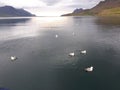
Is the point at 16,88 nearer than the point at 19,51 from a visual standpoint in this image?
Yes

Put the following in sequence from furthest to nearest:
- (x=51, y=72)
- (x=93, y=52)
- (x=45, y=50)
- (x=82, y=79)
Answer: (x=45, y=50), (x=93, y=52), (x=51, y=72), (x=82, y=79)

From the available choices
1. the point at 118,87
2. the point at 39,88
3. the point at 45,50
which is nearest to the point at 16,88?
the point at 39,88

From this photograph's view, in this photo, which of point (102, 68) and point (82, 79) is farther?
point (102, 68)

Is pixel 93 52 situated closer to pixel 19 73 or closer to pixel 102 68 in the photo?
pixel 102 68

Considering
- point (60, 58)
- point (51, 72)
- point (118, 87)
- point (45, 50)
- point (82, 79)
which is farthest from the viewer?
point (45, 50)

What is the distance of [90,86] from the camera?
33.8 metres

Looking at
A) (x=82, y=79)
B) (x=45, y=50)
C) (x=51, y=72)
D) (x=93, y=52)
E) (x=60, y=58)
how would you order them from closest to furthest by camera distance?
(x=82, y=79)
(x=51, y=72)
(x=60, y=58)
(x=93, y=52)
(x=45, y=50)

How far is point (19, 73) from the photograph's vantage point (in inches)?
1618

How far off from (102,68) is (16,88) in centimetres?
1905

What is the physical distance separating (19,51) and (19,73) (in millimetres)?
19729

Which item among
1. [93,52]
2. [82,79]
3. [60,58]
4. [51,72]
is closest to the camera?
[82,79]

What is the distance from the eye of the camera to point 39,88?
33688 mm

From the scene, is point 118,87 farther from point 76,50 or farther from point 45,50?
point 45,50

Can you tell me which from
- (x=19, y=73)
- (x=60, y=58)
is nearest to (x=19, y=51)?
(x=60, y=58)
